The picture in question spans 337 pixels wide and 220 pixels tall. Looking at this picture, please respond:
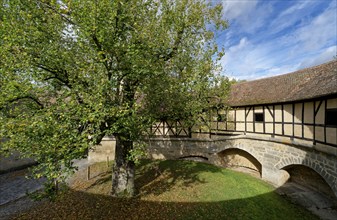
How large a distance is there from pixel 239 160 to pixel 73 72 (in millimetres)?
15653

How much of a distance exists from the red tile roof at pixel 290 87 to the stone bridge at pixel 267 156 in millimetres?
2773

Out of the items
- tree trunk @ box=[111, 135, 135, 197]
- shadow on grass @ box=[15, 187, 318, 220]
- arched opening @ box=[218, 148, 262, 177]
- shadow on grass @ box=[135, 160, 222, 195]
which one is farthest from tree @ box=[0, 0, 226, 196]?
arched opening @ box=[218, 148, 262, 177]

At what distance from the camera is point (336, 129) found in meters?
9.12

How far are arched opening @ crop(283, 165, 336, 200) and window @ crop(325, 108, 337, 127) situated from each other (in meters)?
4.43

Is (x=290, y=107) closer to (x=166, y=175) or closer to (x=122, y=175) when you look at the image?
(x=166, y=175)

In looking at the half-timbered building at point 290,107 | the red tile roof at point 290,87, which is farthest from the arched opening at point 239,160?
the red tile roof at point 290,87

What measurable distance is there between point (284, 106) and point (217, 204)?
26.7ft

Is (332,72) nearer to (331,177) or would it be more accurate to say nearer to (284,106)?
(284,106)

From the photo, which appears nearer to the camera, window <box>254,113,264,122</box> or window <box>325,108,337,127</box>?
window <box>325,108,337,127</box>

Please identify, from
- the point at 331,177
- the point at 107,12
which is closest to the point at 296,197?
the point at 331,177

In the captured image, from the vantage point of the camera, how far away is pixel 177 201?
988 centimetres

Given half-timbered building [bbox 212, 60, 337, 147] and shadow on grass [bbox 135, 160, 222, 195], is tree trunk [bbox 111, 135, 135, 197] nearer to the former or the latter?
shadow on grass [bbox 135, 160, 222, 195]

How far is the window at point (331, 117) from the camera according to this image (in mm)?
9445

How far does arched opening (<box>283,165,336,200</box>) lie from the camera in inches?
485
